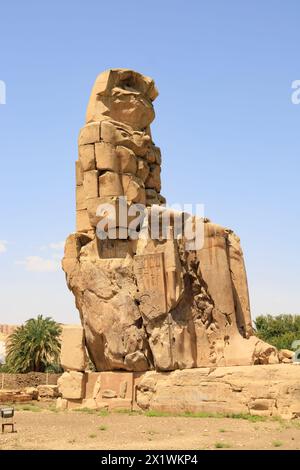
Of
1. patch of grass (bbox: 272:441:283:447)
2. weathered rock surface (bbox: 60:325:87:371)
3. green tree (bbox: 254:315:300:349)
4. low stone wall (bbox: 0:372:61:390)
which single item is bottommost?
patch of grass (bbox: 272:441:283:447)

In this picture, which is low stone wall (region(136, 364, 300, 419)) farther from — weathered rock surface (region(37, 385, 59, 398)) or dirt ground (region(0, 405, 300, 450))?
weathered rock surface (region(37, 385, 59, 398))

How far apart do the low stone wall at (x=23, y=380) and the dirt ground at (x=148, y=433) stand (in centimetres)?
1071

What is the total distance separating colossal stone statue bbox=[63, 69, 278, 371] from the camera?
13.6m

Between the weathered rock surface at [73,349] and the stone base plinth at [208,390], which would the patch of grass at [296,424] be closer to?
the stone base plinth at [208,390]

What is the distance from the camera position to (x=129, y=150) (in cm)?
1538

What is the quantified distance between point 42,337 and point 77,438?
55.9ft

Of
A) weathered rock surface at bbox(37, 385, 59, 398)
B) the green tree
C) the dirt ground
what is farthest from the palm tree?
the dirt ground

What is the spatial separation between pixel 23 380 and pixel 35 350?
9.63ft

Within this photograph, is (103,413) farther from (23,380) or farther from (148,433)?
(23,380)

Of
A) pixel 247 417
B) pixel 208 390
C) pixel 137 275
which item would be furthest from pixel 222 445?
pixel 137 275

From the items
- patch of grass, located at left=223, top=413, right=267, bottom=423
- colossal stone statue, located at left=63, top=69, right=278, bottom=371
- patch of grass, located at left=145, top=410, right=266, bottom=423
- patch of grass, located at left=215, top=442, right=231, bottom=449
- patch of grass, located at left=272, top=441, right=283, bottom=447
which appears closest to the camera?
patch of grass, located at left=215, top=442, right=231, bottom=449

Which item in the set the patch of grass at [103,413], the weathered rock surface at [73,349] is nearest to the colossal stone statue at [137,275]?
the weathered rock surface at [73,349]

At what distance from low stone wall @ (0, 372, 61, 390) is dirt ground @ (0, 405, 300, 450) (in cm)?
1071

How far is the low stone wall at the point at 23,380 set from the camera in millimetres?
22938
